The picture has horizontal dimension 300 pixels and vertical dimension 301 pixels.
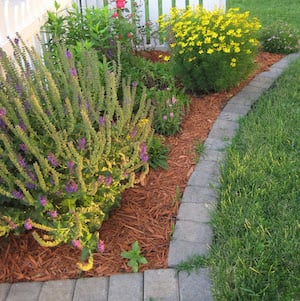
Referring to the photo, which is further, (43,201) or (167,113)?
(167,113)

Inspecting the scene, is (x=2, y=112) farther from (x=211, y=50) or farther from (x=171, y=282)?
(x=211, y=50)

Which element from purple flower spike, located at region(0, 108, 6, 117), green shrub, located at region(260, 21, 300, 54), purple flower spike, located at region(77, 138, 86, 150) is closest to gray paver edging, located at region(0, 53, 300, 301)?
purple flower spike, located at region(77, 138, 86, 150)

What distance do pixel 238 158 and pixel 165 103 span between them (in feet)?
3.28

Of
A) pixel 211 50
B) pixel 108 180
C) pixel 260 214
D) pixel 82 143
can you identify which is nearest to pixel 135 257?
pixel 108 180

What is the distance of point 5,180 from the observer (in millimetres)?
2506

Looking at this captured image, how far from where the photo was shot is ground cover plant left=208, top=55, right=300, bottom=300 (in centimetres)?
240

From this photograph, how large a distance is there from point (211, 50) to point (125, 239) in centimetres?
234

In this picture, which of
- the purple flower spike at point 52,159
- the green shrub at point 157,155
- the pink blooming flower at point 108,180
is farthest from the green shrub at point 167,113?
the purple flower spike at point 52,159

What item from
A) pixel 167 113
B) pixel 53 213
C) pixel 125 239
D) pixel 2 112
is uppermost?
pixel 2 112

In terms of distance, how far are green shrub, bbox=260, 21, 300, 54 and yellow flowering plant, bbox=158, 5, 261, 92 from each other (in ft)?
4.66

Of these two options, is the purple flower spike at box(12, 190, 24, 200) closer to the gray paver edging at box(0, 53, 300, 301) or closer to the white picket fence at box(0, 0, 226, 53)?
the gray paver edging at box(0, 53, 300, 301)

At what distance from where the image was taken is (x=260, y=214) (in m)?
2.91

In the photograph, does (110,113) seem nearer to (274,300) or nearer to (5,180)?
(5,180)

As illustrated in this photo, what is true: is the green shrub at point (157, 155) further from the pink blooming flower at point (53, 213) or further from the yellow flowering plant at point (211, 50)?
the yellow flowering plant at point (211, 50)
